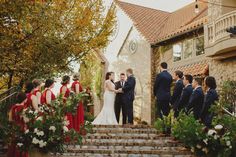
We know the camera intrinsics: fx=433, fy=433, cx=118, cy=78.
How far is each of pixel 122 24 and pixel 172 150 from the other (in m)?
21.0

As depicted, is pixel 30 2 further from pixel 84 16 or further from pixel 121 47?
pixel 121 47

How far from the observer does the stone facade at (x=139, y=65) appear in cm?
2675

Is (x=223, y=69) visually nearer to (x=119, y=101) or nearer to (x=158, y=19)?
(x=119, y=101)

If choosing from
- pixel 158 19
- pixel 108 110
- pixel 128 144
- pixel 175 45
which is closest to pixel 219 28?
pixel 108 110

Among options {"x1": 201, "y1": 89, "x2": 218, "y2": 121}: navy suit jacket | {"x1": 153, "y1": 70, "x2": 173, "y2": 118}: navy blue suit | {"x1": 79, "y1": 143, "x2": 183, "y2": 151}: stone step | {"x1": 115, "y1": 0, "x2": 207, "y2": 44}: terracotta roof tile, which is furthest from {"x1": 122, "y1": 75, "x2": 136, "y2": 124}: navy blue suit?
{"x1": 115, "y1": 0, "x2": 207, "y2": 44}: terracotta roof tile

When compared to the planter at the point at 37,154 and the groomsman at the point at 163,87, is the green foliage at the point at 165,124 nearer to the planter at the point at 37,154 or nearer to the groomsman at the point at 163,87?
the groomsman at the point at 163,87

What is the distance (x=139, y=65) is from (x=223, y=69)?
9.57 metres

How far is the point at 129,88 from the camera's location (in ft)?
49.6

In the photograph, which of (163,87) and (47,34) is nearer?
(163,87)

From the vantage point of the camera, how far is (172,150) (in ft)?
34.7

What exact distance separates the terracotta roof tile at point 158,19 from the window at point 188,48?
1.35m

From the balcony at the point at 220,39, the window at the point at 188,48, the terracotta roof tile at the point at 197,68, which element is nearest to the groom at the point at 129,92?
the balcony at the point at 220,39

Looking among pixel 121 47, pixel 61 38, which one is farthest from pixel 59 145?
pixel 121 47

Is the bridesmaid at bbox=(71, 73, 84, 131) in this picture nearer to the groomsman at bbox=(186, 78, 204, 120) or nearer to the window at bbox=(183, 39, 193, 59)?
the groomsman at bbox=(186, 78, 204, 120)
